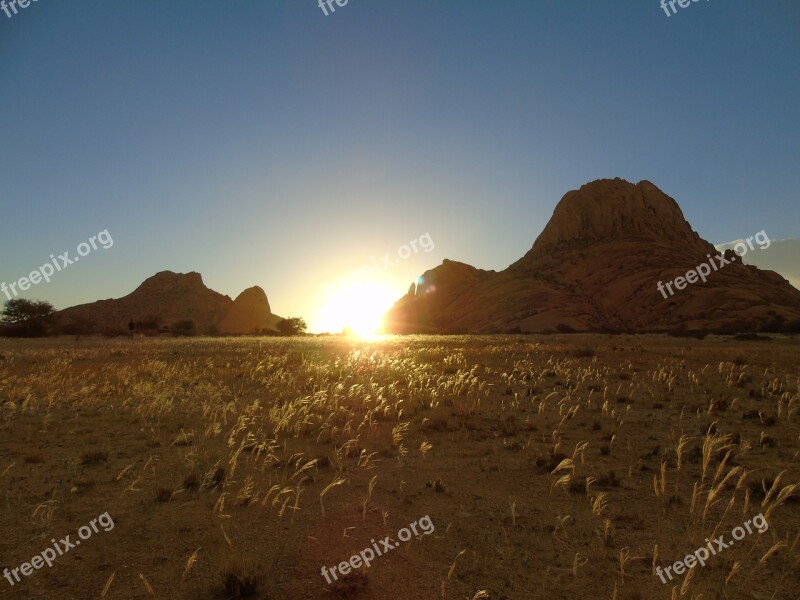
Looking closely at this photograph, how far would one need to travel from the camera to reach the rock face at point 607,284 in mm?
76938

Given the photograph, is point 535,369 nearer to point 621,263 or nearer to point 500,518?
point 500,518

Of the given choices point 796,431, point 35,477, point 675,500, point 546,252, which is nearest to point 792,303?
point 546,252

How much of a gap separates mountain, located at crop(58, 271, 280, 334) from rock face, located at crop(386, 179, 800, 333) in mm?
40900

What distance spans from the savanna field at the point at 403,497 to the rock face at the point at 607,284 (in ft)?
206

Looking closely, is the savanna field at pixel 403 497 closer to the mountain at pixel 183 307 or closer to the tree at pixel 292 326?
the tree at pixel 292 326

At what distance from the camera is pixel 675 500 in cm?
591

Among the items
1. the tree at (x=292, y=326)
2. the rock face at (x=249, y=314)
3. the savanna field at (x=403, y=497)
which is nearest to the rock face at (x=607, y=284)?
the tree at (x=292, y=326)

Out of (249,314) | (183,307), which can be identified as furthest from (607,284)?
(183,307)

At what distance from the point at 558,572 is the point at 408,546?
152 centimetres

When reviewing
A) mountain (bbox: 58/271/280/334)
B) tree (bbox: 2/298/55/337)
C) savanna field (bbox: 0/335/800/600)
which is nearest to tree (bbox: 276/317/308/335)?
mountain (bbox: 58/271/280/334)

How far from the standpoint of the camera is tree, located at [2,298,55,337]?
7356 cm

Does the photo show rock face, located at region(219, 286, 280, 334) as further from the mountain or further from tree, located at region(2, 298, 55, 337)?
tree, located at region(2, 298, 55, 337)

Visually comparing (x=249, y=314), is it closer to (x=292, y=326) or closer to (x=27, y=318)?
(x=292, y=326)

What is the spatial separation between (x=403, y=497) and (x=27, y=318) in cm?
9229
